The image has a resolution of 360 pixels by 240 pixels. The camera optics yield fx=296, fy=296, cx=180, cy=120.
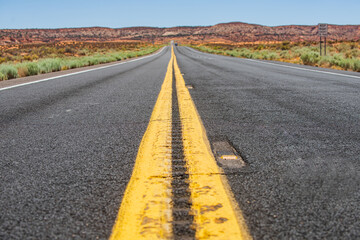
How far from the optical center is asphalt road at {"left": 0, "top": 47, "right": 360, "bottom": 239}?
3.47ft

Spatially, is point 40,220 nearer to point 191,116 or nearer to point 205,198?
point 205,198

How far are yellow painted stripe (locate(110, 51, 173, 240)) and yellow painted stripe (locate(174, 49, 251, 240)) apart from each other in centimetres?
11

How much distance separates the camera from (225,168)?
1.54 meters

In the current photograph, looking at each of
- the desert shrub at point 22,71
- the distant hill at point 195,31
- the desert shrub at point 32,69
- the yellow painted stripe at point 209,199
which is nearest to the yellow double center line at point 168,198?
the yellow painted stripe at point 209,199

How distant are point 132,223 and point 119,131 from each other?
1401 millimetres

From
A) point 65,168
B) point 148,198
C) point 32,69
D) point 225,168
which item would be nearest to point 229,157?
point 225,168

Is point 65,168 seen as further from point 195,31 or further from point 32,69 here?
point 195,31

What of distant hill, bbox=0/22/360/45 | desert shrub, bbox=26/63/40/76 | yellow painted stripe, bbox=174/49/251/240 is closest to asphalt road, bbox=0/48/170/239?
yellow painted stripe, bbox=174/49/251/240

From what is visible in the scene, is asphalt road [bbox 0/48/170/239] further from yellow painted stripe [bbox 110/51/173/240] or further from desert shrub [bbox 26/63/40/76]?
desert shrub [bbox 26/63/40/76]

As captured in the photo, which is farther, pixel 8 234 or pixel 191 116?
pixel 191 116

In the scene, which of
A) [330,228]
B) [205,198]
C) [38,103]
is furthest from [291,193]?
[38,103]

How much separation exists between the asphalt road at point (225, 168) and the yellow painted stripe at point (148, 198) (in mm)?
44

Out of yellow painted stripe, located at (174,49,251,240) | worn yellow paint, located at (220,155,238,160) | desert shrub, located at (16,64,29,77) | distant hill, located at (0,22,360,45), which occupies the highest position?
distant hill, located at (0,22,360,45)

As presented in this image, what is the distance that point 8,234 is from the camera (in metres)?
1.00
